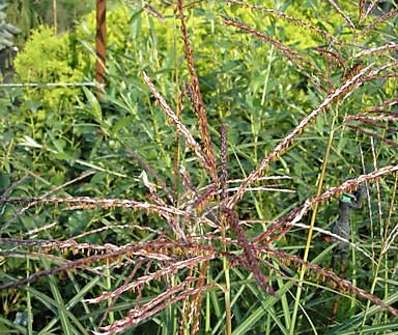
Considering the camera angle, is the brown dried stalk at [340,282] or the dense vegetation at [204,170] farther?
the dense vegetation at [204,170]

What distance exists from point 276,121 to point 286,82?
1.42 feet

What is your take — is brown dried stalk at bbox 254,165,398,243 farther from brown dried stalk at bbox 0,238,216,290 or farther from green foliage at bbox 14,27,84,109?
green foliage at bbox 14,27,84,109

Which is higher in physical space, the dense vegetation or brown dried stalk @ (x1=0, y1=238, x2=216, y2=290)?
brown dried stalk @ (x1=0, y1=238, x2=216, y2=290)

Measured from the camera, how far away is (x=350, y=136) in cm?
340

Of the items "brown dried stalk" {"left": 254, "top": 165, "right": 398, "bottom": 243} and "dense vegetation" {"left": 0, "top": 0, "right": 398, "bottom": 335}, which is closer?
"brown dried stalk" {"left": 254, "top": 165, "right": 398, "bottom": 243}

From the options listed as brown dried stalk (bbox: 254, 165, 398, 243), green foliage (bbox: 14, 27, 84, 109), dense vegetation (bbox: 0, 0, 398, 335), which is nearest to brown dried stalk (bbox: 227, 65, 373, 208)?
brown dried stalk (bbox: 254, 165, 398, 243)

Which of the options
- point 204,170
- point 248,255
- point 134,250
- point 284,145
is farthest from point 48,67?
point 248,255

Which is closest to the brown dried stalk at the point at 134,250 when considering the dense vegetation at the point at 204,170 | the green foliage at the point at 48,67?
the dense vegetation at the point at 204,170

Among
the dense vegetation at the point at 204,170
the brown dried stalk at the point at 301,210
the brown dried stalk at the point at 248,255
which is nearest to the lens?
the brown dried stalk at the point at 248,255

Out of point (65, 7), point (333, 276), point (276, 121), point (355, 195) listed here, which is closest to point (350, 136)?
point (276, 121)

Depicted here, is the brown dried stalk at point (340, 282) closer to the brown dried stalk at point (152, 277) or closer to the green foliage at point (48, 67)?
the brown dried stalk at point (152, 277)

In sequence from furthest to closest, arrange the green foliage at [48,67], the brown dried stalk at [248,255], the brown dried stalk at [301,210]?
the green foliage at [48,67] → the brown dried stalk at [301,210] → the brown dried stalk at [248,255]

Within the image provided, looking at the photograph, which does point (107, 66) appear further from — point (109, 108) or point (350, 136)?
point (350, 136)

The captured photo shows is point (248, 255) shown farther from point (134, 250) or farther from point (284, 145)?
point (284, 145)
